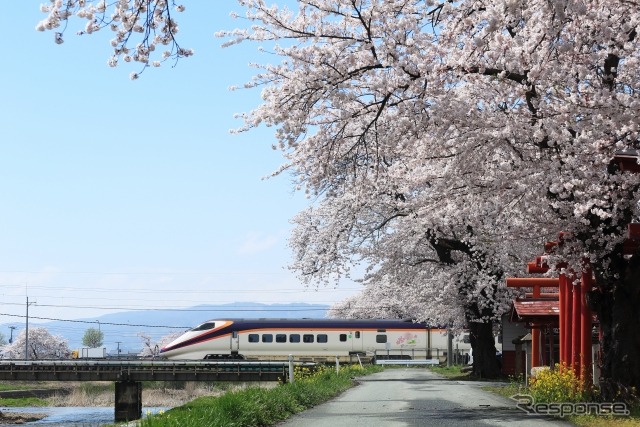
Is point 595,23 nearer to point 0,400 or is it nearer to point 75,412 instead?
point 75,412

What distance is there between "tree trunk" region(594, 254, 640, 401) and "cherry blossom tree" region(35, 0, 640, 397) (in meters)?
0.02

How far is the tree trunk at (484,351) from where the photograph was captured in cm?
3744

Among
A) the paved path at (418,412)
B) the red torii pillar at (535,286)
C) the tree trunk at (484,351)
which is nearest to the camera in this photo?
the paved path at (418,412)

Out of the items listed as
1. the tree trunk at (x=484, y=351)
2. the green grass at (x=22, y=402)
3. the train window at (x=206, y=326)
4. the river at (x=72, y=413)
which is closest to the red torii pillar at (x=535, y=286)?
the tree trunk at (x=484, y=351)

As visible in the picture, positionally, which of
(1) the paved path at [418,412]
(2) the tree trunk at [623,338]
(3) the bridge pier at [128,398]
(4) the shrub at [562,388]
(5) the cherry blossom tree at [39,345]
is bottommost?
(5) the cherry blossom tree at [39,345]

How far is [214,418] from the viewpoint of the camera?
1278 cm

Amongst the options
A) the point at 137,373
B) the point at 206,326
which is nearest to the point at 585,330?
the point at 137,373

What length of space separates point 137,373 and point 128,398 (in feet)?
5.82

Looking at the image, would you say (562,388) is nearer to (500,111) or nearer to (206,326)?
(500,111)

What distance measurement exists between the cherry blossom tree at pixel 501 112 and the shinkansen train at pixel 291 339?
43904 mm

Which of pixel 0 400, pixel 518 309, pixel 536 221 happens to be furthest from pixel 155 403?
pixel 536 221

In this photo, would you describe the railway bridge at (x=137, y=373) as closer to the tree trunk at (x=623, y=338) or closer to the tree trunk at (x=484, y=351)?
the tree trunk at (x=484, y=351)

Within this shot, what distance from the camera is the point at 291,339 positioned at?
63250 mm

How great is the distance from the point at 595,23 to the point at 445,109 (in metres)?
2.56
